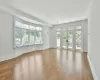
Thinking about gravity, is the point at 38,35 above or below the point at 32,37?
above

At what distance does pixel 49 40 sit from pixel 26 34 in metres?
4.12

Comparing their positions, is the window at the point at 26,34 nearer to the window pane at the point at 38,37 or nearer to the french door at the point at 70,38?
the window pane at the point at 38,37

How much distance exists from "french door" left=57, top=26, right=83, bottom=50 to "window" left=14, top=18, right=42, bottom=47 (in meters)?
2.64

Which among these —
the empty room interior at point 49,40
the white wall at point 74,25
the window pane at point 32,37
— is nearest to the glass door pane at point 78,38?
the empty room interior at point 49,40

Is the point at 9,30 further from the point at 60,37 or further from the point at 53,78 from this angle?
the point at 60,37

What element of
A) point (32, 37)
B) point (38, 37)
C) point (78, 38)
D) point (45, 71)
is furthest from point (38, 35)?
point (45, 71)

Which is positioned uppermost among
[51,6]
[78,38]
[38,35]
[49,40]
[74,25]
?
[51,6]

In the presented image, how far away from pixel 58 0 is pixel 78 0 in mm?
892

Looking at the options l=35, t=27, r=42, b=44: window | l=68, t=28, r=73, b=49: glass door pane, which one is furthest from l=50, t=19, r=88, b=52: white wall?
l=35, t=27, r=42, b=44: window

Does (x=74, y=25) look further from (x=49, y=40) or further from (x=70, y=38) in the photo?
(x=49, y=40)

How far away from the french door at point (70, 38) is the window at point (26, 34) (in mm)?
2641

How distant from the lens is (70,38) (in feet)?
31.7

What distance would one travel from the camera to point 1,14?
4965 millimetres

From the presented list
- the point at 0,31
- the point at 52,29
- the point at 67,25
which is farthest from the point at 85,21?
the point at 0,31
